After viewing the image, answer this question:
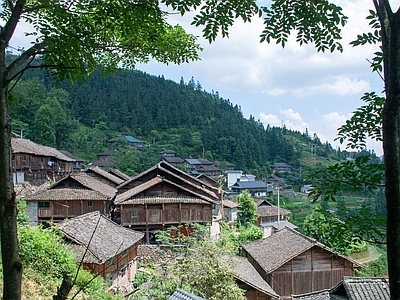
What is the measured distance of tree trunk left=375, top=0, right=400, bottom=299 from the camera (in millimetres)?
2662

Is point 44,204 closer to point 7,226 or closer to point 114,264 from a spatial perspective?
point 114,264

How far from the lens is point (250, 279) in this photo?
16.0 meters

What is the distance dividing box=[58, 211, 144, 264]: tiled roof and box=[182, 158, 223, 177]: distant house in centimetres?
4589

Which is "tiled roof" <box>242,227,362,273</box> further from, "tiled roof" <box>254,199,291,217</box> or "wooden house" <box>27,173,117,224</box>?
"tiled roof" <box>254,199,291,217</box>

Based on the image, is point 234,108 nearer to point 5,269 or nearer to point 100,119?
point 100,119

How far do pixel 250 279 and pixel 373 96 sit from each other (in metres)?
13.5

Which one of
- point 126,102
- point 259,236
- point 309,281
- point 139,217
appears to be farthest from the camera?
point 126,102

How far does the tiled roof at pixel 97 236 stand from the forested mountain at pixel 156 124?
133 feet

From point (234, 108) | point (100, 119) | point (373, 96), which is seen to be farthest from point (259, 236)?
point (234, 108)

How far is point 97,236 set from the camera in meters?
13.9

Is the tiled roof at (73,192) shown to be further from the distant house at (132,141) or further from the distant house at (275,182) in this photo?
the distant house at (275,182)

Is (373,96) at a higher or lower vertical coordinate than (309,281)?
higher

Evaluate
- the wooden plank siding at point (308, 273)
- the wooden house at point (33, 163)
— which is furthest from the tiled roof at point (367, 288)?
the wooden house at point (33, 163)

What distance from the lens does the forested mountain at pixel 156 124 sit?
63125 millimetres
